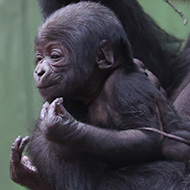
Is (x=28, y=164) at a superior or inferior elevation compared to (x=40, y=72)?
inferior

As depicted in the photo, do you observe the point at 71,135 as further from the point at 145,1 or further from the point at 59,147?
the point at 145,1

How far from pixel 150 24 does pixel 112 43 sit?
2.24 feet

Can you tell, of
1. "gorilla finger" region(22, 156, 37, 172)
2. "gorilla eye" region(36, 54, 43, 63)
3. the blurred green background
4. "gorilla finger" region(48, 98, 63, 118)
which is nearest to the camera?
"gorilla finger" region(48, 98, 63, 118)

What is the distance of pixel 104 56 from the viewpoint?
1.67m

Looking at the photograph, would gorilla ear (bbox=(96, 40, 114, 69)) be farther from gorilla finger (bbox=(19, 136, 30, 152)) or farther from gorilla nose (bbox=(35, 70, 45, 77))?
gorilla finger (bbox=(19, 136, 30, 152))

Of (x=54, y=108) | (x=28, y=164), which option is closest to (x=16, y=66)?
(x=28, y=164)

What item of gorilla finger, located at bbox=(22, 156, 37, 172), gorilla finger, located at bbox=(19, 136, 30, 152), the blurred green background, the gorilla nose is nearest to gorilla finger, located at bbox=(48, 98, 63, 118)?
the gorilla nose

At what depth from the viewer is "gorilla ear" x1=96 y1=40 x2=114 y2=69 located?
167 centimetres

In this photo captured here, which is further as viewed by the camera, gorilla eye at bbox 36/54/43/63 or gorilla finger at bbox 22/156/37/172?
gorilla finger at bbox 22/156/37/172

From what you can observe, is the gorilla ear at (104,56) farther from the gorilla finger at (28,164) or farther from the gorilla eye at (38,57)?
the gorilla finger at (28,164)

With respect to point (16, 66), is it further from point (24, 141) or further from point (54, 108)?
point (54, 108)

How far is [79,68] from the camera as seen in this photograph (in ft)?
5.32

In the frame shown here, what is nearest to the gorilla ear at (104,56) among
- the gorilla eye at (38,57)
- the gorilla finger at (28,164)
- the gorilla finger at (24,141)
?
the gorilla eye at (38,57)

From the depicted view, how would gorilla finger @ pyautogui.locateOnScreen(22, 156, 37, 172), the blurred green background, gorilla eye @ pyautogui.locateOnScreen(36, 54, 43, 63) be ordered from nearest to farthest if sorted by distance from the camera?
gorilla eye @ pyautogui.locateOnScreen(36, 54, 43, 63)
gorilla finger @ pyautogui.locateOnScreen(22, 156, 37, 172)
the blurred green background
